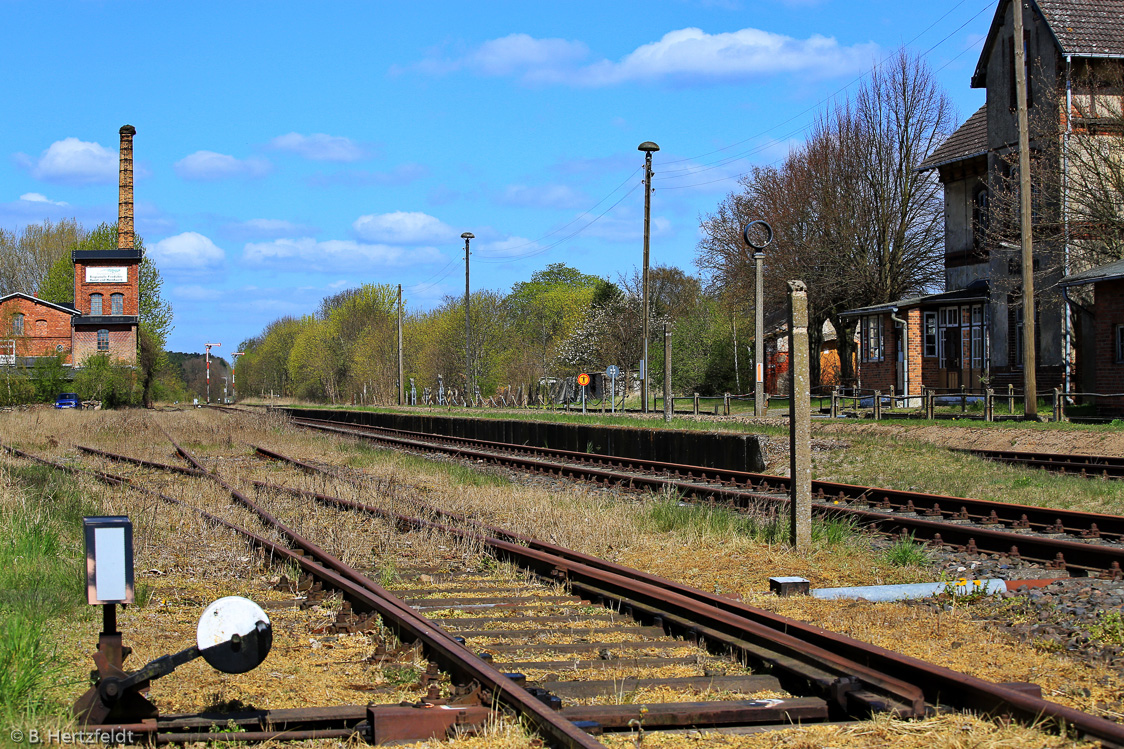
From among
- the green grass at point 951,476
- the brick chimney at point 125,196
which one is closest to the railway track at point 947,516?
the green grass at point 951,476

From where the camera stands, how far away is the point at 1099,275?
26016mm

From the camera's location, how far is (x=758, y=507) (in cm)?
1172

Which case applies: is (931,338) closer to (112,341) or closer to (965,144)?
(965,144)

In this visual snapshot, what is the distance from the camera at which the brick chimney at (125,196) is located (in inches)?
2864

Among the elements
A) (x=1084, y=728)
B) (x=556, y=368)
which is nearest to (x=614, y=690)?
(x=1084, y=728)

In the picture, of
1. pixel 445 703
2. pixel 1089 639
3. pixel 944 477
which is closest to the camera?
pixel 445 703

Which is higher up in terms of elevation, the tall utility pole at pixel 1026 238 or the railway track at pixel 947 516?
the tall utility pole at pixel 1026 238

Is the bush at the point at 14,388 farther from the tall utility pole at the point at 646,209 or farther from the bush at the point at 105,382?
the tall utility pole at the point at 646,209

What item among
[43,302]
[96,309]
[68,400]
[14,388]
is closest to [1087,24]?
[14,388]

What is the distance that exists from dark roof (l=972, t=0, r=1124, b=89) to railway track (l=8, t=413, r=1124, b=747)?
94.9ft

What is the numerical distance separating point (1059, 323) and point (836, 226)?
53.3 feet

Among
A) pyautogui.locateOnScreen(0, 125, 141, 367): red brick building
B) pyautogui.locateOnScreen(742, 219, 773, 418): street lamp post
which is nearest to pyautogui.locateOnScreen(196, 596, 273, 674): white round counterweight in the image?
pyautogui.locateOnScreen(742, 219, 773, 418): street lamp post

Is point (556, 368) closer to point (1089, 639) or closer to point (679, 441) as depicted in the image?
point (679, 441)

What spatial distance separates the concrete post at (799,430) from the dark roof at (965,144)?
103ft
